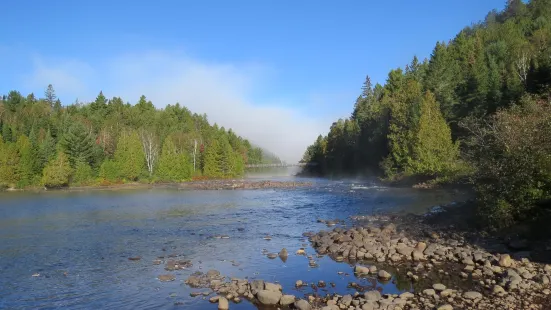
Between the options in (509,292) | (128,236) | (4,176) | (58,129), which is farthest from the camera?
(58,129)

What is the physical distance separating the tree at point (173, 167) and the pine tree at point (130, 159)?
507 cm

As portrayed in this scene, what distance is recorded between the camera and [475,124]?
32094 mm

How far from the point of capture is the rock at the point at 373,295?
14570 mm

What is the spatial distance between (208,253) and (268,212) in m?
17.2

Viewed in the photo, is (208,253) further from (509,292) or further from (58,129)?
(58,129)

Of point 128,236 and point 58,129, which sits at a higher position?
point 58,129

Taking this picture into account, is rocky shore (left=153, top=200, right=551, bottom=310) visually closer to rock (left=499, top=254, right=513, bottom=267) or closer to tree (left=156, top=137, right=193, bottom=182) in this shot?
rock (left=499, top=254, right=513, bottom=267)

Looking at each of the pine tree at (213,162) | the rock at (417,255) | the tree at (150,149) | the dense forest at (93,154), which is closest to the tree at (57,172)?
the dense forest at (93,154)

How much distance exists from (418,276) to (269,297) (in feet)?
22.7

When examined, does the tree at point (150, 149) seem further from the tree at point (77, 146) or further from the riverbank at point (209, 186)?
the tree at point (77, 146)

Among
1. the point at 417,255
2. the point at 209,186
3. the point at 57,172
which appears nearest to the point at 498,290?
the point at 417,255

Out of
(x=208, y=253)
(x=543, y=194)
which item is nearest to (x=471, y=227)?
(x=543, y=194)

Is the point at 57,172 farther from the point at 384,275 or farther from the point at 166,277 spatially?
the point at 384,275

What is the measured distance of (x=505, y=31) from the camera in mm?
118438
